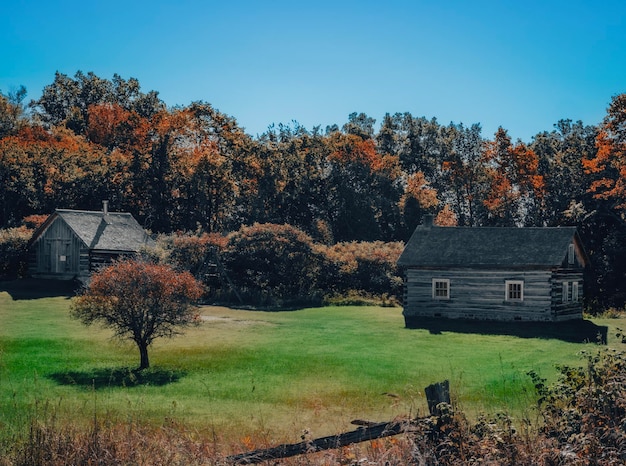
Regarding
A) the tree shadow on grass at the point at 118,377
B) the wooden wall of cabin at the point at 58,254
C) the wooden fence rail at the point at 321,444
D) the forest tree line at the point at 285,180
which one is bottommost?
the tree shadow on grass at the point at 118,377

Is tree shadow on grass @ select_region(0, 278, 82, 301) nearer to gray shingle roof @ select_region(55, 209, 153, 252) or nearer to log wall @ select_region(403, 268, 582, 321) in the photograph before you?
gray shingle roof @ select_region(55, 209, 153, 252)

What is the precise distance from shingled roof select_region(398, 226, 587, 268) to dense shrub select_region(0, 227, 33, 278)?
87.2 ft

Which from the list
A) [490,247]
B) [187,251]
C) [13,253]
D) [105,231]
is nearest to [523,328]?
[490,247]

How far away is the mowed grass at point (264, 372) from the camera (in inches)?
631

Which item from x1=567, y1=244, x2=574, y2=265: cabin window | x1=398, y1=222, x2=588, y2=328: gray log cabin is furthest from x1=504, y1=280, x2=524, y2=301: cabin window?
x1=567, y1=244, x2=574, y2=265: cabin window

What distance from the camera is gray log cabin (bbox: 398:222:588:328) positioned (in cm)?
3669

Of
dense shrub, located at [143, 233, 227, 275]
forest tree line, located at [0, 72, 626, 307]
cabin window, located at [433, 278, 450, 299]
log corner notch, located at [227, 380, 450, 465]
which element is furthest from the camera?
forest tree line, located at [0, 72, 626, 307]

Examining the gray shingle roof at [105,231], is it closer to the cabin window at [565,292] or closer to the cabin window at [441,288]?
the cabin window at [441,288]

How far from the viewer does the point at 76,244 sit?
157 ft

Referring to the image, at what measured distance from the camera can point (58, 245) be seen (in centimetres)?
4859

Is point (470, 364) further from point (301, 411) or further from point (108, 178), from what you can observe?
point (108, 178)

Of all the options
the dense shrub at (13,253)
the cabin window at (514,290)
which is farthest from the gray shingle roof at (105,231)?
the cabin window at (514,290)

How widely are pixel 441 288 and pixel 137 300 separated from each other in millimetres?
20605

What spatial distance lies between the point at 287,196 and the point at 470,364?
1733 inches
